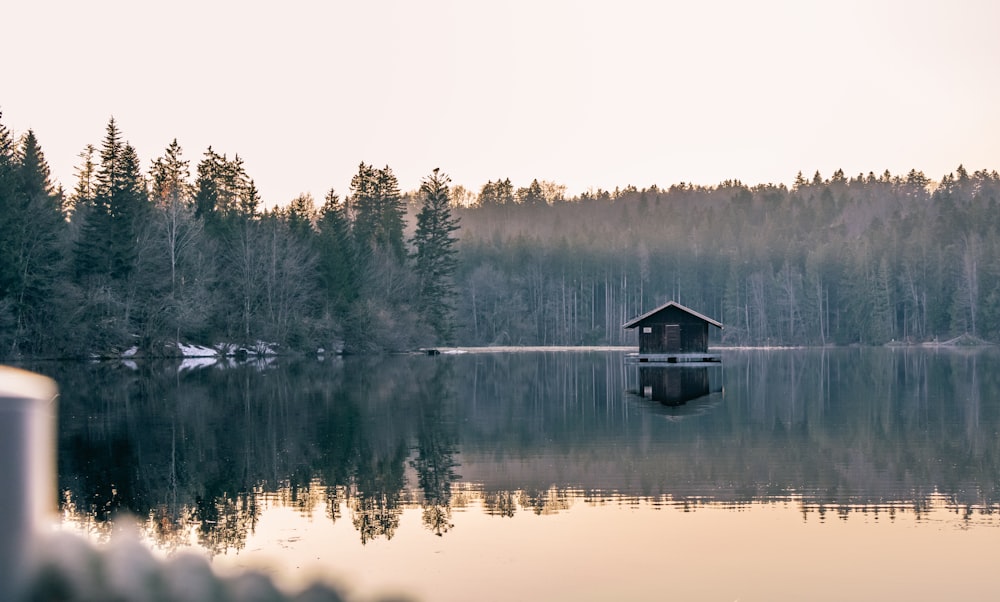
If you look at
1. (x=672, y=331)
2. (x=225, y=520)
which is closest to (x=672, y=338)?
(x=672, y=331)

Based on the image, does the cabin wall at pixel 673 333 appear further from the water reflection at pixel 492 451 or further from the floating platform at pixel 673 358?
the water reflection at pixel 492 451

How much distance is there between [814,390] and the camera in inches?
1758

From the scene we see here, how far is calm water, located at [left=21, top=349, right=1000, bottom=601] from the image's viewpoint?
12742 mm

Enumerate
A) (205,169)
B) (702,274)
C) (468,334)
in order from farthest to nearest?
(702,274), (468,334), (205,169)

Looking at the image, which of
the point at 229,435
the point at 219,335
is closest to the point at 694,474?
the point at 229,435

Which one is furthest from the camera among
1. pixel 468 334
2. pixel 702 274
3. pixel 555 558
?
pixel 702 274

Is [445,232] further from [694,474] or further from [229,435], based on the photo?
[694,474]

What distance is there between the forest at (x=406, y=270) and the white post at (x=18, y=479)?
6485 centimetres

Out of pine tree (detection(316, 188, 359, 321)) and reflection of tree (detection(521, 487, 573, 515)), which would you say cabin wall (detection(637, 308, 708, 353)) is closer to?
pine tree (detection(316, 188, 359, 321))

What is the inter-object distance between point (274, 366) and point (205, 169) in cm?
3836

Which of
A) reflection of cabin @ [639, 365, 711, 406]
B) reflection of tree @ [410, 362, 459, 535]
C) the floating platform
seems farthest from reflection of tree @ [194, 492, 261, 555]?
the floating platform

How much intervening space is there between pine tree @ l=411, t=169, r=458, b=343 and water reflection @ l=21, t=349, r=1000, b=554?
2308 inches

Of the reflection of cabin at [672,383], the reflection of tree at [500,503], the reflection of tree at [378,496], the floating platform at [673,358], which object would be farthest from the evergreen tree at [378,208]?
the reflection of tree at [500,503]

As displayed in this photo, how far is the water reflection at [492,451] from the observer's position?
17.4 m
